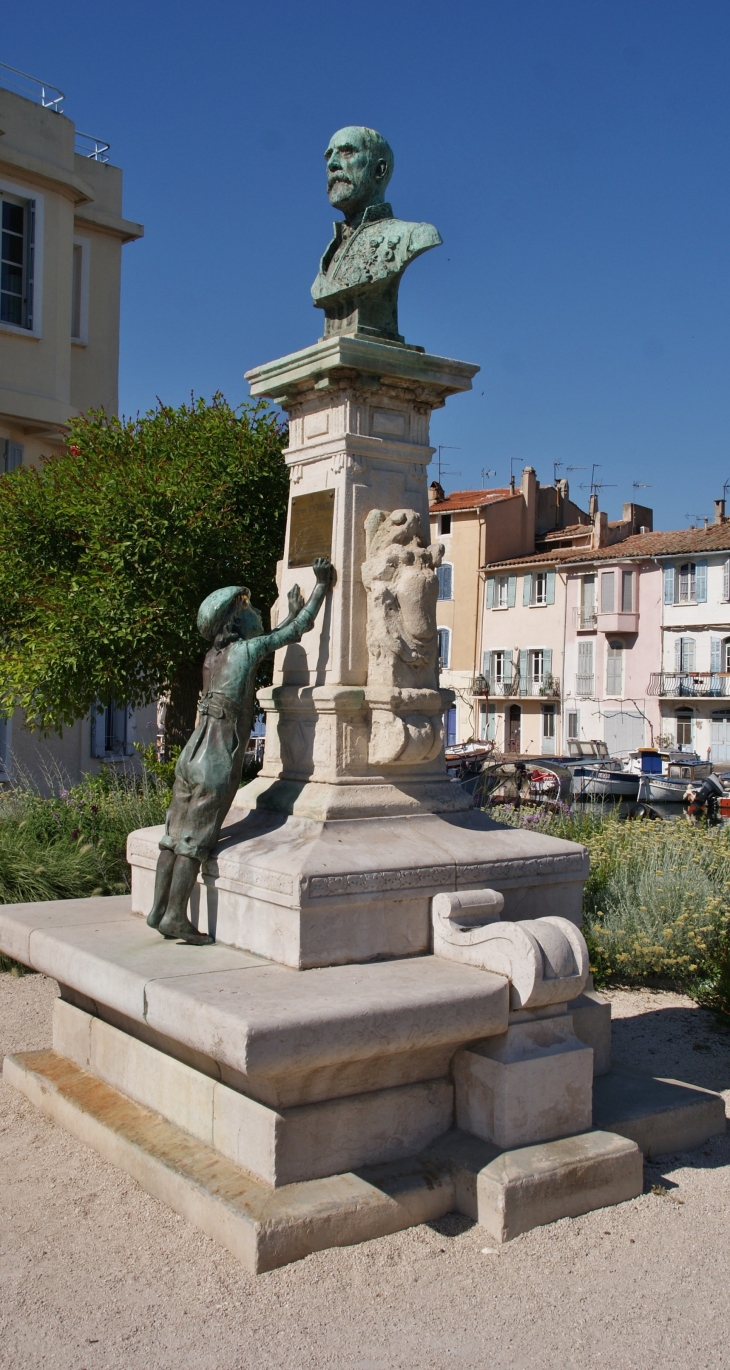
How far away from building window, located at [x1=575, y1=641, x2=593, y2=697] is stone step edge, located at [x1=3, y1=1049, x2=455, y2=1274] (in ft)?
126

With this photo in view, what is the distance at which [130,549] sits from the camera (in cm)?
1117

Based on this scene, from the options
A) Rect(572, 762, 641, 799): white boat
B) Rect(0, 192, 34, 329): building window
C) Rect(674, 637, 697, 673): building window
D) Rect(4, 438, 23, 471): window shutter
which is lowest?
Rect(572, 762, 641, 799): white boat

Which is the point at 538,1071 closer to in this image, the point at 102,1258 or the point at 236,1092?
the point at 236,1092

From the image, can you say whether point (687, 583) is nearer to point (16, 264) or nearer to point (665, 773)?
point (665, 773)

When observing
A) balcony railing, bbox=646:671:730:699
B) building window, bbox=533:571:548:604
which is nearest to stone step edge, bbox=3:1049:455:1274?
balcony railing, bbox=646:671:730:699

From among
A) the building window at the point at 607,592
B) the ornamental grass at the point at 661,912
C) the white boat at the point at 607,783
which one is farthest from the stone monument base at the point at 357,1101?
the building window at the point at 607,592

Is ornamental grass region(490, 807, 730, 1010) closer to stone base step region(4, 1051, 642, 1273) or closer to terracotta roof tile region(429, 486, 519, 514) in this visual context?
stone base step region(4, 1051, 642, 1273)

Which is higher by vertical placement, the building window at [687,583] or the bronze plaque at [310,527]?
the building window at [687,583]

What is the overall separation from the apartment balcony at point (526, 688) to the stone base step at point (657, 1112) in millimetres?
37819

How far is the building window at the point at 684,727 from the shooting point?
1561 inches

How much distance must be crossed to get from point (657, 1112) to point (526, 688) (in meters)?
38.9

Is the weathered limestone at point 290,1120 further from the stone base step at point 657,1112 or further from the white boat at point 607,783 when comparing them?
the white boat at point 607,783

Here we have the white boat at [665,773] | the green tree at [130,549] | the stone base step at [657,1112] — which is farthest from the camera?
the white boat at [665,773]

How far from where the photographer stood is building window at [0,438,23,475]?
1566cm
